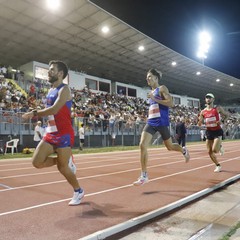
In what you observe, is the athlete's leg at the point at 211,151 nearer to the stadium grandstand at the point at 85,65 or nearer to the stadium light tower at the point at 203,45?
the stadium grandstand at the point at 85,65

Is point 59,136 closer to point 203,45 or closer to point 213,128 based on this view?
point 213,128

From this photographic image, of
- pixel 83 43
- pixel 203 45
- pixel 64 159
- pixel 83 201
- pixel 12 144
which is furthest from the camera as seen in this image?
pixel 203 45

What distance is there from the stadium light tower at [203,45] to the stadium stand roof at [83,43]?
215cm

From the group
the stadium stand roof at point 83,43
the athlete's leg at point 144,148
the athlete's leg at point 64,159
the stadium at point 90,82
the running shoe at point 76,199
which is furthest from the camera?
the stadium stand roof at point 83,43

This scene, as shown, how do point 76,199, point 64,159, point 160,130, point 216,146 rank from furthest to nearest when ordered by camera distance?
point 216,146, point 160,130, point 76,199, point 64,159

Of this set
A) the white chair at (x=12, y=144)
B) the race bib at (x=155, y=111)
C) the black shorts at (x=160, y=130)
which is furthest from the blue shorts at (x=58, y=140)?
the white chair at (x=12, y=144)

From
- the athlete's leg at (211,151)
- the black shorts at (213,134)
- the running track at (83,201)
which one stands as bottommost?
the running track at (83,201)

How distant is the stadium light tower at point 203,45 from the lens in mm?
45125

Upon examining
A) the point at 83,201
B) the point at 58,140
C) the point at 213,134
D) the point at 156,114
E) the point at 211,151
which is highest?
the point at 156,114

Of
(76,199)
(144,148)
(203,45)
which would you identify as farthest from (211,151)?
(203,45)

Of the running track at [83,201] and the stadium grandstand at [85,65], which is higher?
the stadium grandstand at [85,65]

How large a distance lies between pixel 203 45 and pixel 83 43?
69.8 ft

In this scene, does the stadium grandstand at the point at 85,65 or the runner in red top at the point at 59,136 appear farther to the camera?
the stadium grandstand at the point at 85,65

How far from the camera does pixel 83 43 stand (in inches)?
1176
